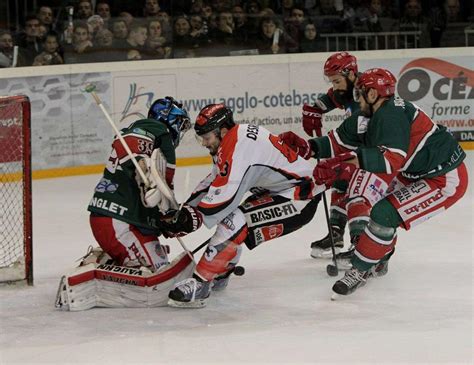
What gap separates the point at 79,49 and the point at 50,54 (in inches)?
8.9

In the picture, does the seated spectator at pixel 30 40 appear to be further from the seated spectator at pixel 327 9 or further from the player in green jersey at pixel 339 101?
the player in green jersey at pixel 339 101

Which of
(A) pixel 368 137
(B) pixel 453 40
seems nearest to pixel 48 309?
(A) pixel 368 137

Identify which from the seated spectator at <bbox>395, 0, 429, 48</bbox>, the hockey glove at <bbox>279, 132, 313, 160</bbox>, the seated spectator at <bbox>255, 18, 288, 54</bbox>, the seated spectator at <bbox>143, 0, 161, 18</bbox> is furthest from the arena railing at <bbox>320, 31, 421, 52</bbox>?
the hockey glove at <bbox>279, 132, 313, 160</bbox>

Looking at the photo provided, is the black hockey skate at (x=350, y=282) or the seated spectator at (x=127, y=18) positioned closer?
the black hockey skate at (x=350, y=282)

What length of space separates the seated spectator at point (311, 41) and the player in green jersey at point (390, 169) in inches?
163

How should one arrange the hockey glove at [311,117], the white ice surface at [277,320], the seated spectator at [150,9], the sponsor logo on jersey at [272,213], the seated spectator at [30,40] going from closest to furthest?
the white ice surface at [277,320], the sponsor logo on jersey at [272,213], the hockey glove at [311,117], the seated spectator at [30,40], the seated spectator at [150,9]

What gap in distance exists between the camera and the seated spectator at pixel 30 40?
312 inches

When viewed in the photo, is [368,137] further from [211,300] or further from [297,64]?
[297,64]

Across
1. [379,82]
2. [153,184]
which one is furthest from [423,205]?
[153,184]

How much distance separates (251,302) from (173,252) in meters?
Answer: 1.16

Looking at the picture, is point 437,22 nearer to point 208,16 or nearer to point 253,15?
point 253,15

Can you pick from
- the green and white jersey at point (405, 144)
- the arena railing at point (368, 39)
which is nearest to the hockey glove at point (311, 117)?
the green and white jersey at point (405, 144)

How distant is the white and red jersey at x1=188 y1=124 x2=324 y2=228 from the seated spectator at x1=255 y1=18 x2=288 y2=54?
4182 millimetres

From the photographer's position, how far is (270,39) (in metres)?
8.84
